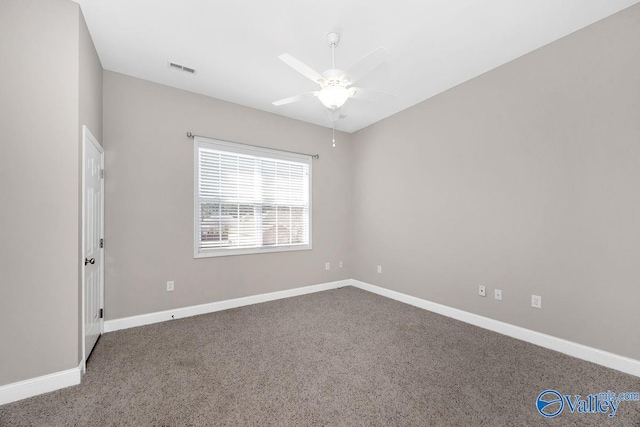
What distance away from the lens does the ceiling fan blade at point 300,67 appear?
190cm

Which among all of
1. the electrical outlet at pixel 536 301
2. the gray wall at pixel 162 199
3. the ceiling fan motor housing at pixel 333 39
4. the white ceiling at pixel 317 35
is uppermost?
the white ceiling at pixel 317 35

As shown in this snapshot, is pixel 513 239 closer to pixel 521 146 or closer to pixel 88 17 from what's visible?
pixel 521 146

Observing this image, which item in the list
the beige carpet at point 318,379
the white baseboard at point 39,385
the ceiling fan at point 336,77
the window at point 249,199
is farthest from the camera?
the window at point 249,199

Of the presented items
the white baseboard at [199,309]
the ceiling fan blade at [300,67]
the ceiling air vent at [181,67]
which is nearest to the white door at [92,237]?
the white baseboard at [199,309]

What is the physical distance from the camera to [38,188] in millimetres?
1910

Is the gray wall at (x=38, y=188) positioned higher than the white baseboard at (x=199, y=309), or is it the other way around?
the gray wall at (x=38, y=188)

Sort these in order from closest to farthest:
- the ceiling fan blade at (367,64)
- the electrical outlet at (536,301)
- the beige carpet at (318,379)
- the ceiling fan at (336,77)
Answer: the beige carpet at (318,379) < the ceiling fan blade at (367,64) < the ceiling fan at (336,77) < the electrical outlet at (536,301)

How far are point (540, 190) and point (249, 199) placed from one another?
3.53 metres

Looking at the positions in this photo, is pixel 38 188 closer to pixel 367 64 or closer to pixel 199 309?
pixel 199 309

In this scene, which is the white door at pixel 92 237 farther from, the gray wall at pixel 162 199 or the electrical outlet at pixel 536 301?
the electrical outlet at pixel 536 301

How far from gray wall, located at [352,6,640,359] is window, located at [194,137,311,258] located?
5.71 ft

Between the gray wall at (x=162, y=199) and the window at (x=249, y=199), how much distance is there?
130mm

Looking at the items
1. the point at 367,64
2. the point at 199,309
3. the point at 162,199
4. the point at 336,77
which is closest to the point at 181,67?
the point at 162,199

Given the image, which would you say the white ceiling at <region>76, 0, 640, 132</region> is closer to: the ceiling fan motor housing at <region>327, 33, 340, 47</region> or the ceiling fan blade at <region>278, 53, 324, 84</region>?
the ceiling fan motor housing at <region>327, 33, 340, 47</region>
